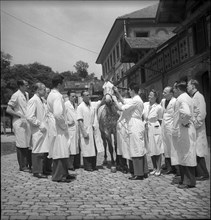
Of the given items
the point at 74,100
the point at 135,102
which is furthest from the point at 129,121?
the point at 74,100

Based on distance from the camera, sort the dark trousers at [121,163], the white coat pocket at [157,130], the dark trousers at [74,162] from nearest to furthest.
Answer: the white coat pocket at [157,130] < the dark trousers at [121,163] < the dark trousers at [74,162]

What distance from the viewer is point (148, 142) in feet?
22.7

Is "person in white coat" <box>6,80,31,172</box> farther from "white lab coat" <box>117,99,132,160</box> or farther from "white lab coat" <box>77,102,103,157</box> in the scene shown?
"white lab coat" <box>117,99,132,160</box>

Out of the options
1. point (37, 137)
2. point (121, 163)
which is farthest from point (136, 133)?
point (37, 137)

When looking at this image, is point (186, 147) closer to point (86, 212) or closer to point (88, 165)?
point (86, 212)

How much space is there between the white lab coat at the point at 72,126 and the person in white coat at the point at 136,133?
5.94 feet

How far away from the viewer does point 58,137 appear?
19.5 feet

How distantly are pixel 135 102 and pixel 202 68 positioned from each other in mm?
7365

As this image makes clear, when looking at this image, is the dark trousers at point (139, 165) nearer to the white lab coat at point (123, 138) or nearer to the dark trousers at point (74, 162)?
the white lab coat at point (123, 138)

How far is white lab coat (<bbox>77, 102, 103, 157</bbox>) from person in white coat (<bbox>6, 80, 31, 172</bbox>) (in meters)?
1.44

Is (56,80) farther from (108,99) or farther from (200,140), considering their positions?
(200,140)

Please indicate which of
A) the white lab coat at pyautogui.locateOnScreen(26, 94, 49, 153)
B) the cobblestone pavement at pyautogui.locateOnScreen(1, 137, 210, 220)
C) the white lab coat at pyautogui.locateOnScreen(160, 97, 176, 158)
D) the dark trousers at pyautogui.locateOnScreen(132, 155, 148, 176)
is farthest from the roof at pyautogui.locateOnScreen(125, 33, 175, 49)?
the cobblestone pavement at pyautogui.locateOnScreen(1, 137, 210, 220)

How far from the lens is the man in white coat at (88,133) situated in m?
7.39

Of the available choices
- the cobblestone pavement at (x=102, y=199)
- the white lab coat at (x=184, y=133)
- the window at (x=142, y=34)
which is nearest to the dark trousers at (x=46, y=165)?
the cobblestone pavement at (x=102, y=199)
